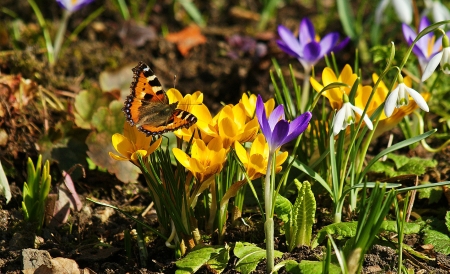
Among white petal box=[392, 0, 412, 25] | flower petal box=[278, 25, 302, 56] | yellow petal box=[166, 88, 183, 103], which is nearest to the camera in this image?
yellow petal box=[166, 88, 183, 103]

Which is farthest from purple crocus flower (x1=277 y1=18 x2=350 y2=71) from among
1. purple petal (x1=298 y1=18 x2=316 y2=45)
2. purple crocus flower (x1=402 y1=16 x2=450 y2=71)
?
purple crocus flower (x1=402 y1=16 x2=450 y2=71)

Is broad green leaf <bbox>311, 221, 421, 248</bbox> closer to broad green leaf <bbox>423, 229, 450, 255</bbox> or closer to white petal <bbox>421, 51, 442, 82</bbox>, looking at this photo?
broad green leaf <bbox>423, 229, 450, 255</bbox>

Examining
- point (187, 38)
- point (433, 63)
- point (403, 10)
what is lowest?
point (433, 63)

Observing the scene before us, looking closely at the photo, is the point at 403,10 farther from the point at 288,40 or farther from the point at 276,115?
the point at 276,115

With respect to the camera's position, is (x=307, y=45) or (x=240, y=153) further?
(x=307, y=45)

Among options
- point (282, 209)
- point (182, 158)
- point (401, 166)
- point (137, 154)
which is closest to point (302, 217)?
point (282, 209)

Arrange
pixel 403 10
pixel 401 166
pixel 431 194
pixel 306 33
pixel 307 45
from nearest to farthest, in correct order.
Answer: pixel 431 194 < pixel 401 166 < pixel 307 45 < pixel 306 33 < pixel 403 10
